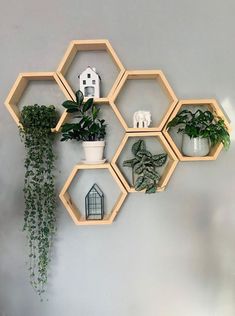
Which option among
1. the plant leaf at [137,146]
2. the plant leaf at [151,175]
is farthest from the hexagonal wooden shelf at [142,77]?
the plant leaf at [151,175]

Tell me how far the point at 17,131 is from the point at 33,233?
519 mm

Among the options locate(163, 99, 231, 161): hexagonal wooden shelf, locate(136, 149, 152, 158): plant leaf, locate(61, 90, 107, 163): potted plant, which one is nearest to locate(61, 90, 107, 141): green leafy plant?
locate(61, 90, 107, 163): potted plant

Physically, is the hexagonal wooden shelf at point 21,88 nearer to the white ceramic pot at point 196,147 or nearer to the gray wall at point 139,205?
the gray wall at point 139,205

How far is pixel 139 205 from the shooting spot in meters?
1.59

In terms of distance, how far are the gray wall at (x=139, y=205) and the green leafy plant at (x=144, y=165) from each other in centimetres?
13

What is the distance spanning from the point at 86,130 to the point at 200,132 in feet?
1.78

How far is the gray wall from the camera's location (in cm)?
154

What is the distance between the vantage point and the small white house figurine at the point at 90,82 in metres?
1.49

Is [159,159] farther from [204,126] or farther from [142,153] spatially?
[204,126]

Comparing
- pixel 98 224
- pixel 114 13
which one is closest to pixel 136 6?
pixel 114 13

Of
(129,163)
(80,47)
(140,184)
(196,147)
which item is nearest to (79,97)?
(80,47)

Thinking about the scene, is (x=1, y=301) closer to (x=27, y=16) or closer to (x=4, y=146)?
(x=4, y=146)

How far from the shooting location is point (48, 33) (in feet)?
5.06

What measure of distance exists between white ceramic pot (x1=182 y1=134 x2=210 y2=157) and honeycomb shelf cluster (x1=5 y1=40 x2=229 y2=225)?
1.0 inches
